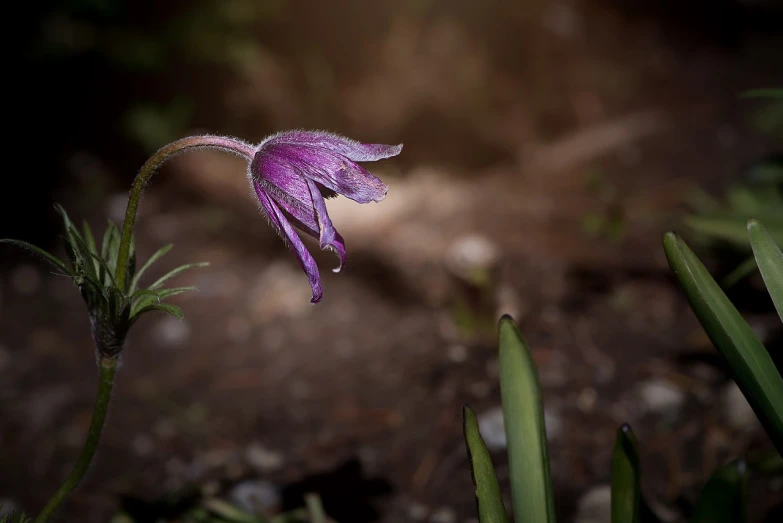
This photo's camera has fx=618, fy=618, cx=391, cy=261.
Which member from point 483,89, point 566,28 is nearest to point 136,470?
point 483,89

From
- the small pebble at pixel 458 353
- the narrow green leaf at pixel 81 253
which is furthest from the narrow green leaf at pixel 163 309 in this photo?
the small pebble at pixel 458 353

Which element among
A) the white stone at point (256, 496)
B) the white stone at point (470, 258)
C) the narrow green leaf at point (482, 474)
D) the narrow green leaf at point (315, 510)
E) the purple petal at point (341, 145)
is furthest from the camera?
the white stone at point (470, 258)

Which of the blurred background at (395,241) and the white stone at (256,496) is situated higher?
the blurred background at (395,241)

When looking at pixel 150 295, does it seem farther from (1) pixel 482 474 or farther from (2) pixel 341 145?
(1) pixel 482 474

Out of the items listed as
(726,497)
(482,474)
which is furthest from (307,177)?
(726,497)

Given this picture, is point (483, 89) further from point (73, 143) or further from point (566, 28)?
point (73, 143)

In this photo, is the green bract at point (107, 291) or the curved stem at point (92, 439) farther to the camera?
the curved stem at point (92, 439)

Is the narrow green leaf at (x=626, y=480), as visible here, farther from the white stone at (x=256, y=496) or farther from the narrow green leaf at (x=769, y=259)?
the white stone at (x=256, y=496)
